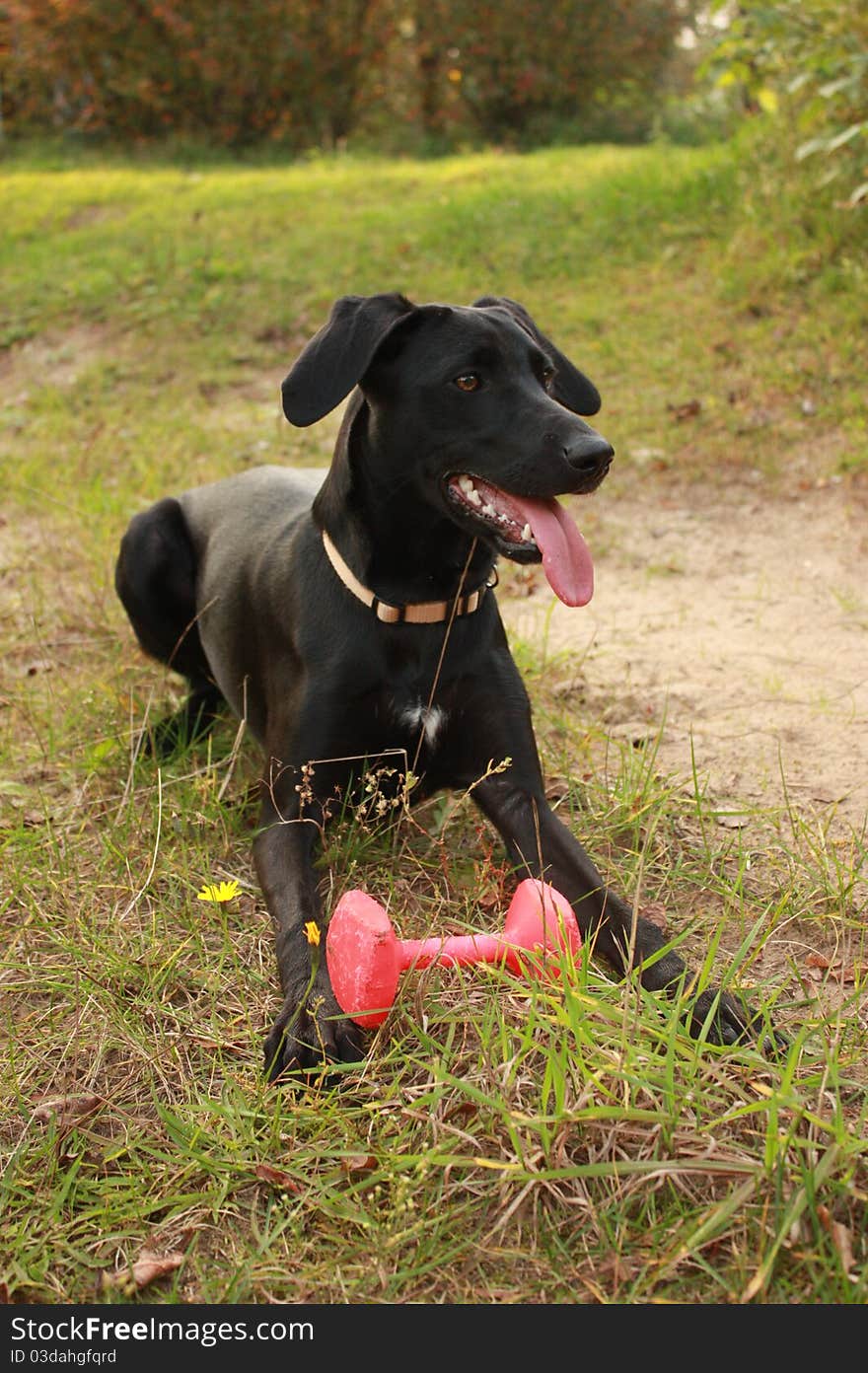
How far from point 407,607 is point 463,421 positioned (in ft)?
1.39

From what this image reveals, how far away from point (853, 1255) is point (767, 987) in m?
0.72

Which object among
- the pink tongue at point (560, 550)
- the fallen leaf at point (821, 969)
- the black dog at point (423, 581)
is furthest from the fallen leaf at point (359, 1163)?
the pink tongue at point (560, 550)

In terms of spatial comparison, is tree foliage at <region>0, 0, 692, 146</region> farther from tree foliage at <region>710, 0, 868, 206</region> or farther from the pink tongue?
the pink tongue

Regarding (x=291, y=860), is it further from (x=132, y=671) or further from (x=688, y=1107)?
(x=132, y=671)

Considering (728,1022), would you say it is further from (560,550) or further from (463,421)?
(463,421)

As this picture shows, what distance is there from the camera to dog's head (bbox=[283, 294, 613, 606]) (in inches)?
101

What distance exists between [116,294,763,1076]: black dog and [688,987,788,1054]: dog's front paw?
13cm

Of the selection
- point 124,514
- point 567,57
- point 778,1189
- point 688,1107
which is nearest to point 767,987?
point 688,1107

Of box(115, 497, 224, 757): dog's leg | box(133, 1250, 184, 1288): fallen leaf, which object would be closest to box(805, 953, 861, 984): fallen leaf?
box(133, 1250, 184, 1288): fallen leaf

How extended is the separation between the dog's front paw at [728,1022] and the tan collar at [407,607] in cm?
102

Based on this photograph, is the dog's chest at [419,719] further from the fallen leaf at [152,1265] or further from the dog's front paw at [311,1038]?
the fallen leaf at [152,1265]

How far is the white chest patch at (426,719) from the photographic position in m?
2.78

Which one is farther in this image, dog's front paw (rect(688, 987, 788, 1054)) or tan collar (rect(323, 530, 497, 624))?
tan collar (rect(323, 530, 497, 624))

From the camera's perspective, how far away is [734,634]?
4.28 m
